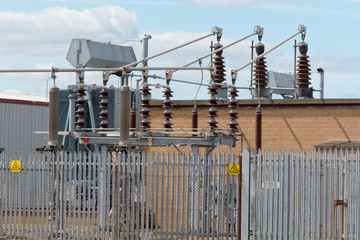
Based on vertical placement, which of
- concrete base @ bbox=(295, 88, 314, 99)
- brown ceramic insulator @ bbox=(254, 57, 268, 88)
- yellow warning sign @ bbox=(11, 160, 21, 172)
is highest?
brown ceramic insulator @ bbox=(254, 57, 268, 88)

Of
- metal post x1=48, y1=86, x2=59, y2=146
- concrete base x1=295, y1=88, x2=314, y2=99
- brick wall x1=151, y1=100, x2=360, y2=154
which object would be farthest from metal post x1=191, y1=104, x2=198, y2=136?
metal post x1=48, y1=86, x2=59, y2=146

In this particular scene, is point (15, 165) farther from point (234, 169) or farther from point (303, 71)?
point (303, 71)

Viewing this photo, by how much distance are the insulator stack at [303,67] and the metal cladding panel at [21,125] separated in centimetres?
1232

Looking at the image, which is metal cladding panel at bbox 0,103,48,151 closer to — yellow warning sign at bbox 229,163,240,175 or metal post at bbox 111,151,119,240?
metal post at bbox 111,151,119,240

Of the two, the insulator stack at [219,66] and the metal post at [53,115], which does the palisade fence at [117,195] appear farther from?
the insulator stack at [219,66]

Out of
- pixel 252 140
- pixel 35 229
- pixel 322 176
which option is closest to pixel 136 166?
pixel 35 229

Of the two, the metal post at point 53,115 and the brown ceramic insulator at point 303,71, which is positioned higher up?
the brown ceramic insulator at point 303,71

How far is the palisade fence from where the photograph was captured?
63.1 ft

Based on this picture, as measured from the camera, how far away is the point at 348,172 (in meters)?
18.7

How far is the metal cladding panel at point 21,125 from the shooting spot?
34219mm

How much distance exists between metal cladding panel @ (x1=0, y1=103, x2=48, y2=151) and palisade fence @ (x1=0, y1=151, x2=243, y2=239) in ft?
43.0

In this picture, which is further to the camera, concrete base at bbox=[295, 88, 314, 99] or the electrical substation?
concrete base at bbox=[295, 88, 314, 99]

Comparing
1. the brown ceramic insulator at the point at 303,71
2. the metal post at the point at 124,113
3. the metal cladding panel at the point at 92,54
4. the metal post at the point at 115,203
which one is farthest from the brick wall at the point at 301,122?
the metal post at the point at 115,203

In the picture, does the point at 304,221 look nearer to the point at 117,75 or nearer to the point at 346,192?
the point at 346,192
